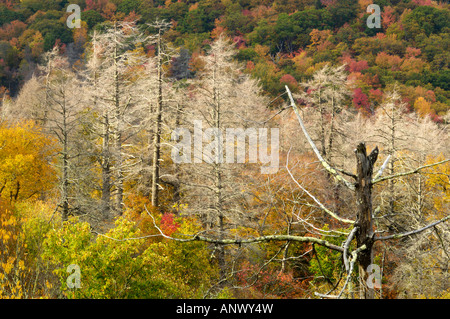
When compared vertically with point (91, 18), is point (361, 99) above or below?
below

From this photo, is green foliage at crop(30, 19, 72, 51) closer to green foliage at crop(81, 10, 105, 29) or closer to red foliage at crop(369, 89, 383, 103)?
green foliage at crop(81, 10, 105, 29)

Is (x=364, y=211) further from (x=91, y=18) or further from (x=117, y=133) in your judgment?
(x=91, y=18)

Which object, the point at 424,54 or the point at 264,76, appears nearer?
the point at 264,76

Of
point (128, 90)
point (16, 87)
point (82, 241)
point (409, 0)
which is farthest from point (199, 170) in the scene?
point (409, 0)

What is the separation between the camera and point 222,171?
19359 millimetres

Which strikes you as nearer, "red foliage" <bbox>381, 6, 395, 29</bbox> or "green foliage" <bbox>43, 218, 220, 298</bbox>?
"green foliage" <bbox>43, 218, 220, 298</bbox>

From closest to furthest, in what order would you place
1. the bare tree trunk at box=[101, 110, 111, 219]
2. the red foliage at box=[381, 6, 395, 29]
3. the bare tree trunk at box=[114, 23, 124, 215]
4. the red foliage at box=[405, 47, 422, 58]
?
the bare tree trunk at box=[101, 110, 111, 219] < the bare tree trunk at box=[114, 23, 124, 215] < the red foliage at box=[405, 47, 422, 58] < the red foliage at box=[381, 6, 395, 29]

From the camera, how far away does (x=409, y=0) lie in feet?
306

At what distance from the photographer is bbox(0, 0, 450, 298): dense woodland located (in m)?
6.92

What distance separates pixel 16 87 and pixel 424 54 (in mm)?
70898

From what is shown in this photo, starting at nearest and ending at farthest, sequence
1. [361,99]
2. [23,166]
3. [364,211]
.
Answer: [364,211] → [23,166] → [361,99]

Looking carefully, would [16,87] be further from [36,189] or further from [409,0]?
[409,0]

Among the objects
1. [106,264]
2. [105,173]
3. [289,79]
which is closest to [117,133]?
[105,173]

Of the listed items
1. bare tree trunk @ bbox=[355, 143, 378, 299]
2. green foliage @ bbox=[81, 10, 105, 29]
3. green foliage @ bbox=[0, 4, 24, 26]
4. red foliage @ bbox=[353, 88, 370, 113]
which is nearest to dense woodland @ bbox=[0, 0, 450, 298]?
bare tree trunk @ bbox=[355, 143, 378, 299]
